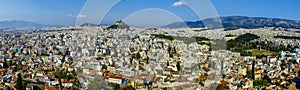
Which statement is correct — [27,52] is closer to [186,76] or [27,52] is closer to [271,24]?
[186,76]

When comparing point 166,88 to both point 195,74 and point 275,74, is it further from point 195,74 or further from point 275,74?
point 275,74

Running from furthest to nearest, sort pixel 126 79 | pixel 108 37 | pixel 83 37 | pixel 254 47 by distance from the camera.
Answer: pixel 254 47 → pixel 108 37 → pixel 83 37 → pixel 126 79

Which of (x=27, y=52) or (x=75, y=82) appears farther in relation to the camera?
(x=27, y=52)

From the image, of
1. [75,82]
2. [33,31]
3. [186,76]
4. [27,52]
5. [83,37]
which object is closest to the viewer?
[186,76]

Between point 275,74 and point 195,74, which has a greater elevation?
point 195,74

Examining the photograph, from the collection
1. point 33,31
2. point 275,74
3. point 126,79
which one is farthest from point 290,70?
point 33,31

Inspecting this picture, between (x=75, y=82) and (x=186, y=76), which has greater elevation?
(x=186, y=76)

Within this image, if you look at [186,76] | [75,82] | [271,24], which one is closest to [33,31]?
[75,82]

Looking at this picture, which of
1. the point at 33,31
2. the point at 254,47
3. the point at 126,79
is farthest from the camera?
the point at 33,31

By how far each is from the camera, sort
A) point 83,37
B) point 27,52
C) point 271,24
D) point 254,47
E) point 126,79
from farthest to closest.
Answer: point 271,24 < point 254,47 < point 27,52 < point 83,37 < point 126,79
